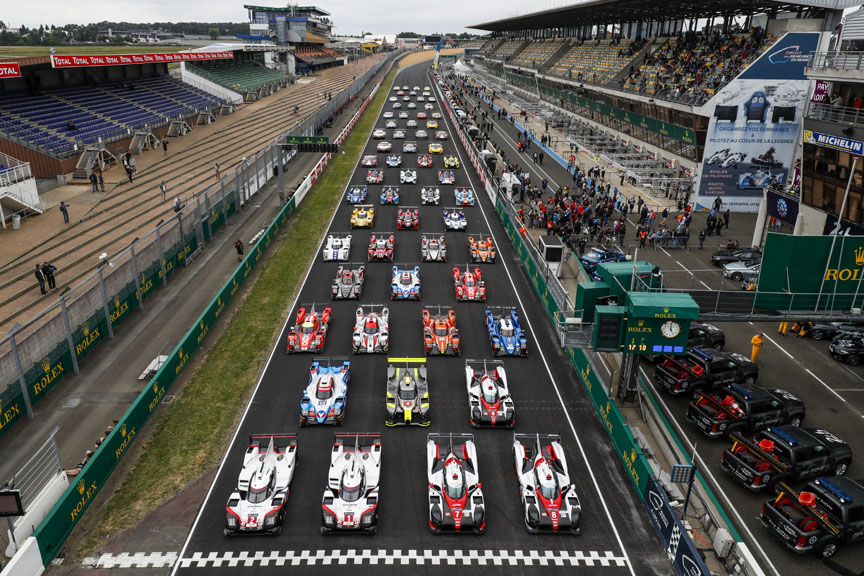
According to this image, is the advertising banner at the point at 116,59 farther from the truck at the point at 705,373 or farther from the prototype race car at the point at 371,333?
the truck at the point at 705,373

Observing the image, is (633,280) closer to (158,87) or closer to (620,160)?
(620,160)

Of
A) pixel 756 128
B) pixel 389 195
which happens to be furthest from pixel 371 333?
pixel 756 128

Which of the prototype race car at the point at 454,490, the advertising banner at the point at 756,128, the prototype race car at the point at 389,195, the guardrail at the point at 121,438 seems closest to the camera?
the guardrail at the point at 121,438

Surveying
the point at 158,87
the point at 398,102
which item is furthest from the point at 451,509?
the point at 398,102

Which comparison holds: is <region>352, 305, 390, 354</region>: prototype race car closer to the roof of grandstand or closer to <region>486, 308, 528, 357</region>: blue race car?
<region>486, 308, 528, 357</region>: blue race car

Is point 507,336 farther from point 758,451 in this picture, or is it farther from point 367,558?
point 367,558

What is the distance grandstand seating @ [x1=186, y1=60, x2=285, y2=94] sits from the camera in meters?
88.2

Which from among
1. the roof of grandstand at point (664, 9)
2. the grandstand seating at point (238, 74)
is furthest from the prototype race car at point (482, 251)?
the grandstand seating at point (238, 74)

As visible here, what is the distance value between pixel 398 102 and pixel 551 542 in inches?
4122

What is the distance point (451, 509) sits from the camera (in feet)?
56.1

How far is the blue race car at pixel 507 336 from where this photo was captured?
1045 inches

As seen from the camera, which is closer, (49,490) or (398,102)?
(49,490)

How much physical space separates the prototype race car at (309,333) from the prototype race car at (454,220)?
16720 mm

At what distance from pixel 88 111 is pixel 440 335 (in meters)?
45.4
